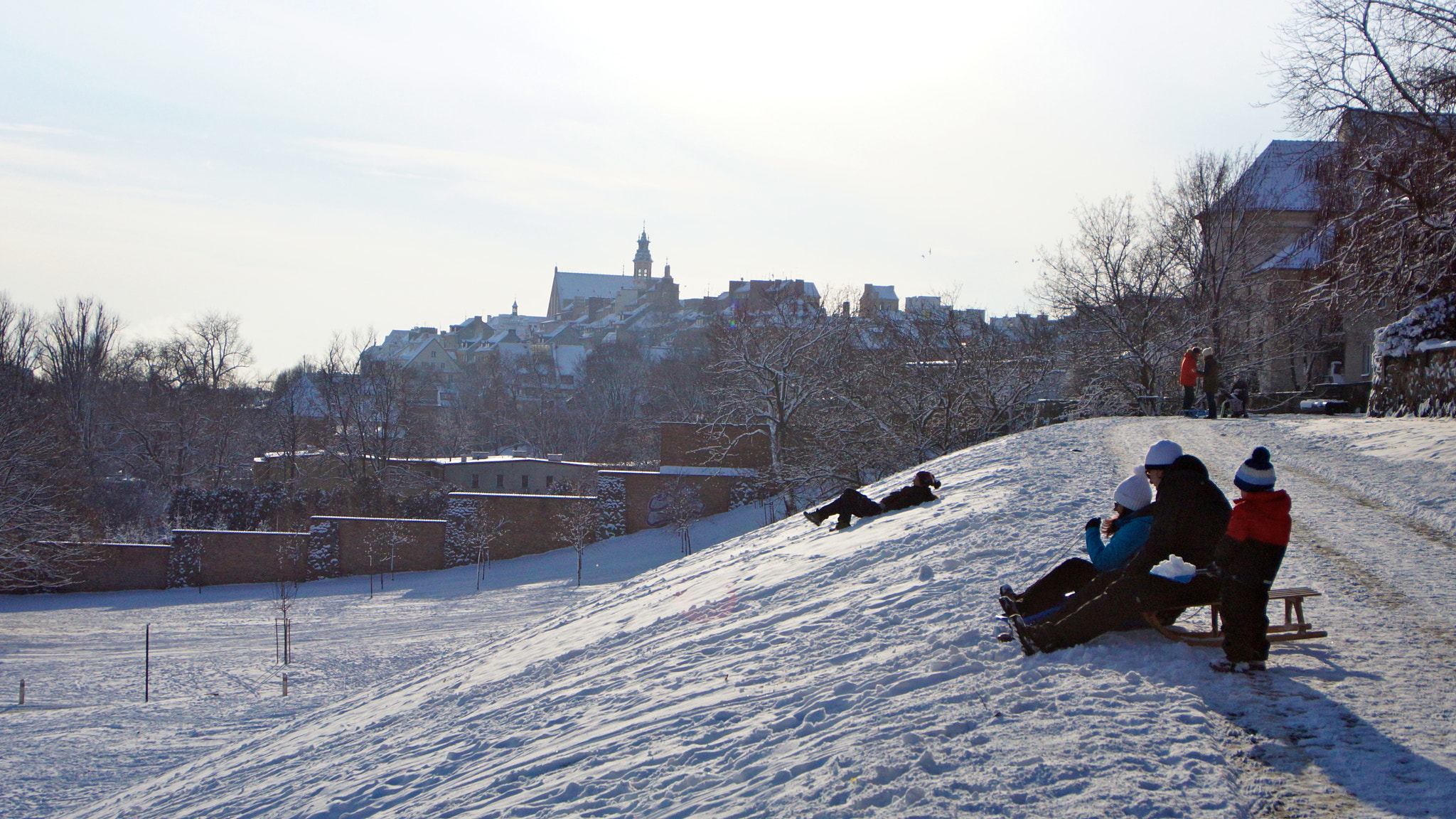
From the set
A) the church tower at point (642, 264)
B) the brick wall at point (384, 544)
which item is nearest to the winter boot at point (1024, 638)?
the brick wall at point (384, 544)

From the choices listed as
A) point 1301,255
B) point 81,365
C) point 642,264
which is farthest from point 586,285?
point 1301,255

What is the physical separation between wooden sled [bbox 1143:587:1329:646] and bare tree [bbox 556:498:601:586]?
39.1m

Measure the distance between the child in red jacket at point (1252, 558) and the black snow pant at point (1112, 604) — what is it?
0.31m

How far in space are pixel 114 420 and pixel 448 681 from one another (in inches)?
2711

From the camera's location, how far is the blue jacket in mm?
6203

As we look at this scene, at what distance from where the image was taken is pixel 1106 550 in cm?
628

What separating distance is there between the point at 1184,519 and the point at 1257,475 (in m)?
0.52

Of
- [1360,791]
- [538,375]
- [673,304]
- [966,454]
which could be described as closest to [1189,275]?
[966,454]

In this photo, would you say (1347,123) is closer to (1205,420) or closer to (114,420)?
(1205,420)

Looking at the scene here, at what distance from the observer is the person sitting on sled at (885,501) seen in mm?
13398

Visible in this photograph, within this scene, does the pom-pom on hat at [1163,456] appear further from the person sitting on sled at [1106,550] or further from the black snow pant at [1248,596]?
the black snow pant at [1248,596]

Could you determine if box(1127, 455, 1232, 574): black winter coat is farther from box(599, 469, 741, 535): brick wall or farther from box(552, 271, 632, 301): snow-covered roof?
box(552, 271, 632, 301): snow-covered roof

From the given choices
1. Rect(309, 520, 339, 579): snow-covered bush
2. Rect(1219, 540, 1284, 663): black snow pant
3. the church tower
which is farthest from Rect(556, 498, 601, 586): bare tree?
the church tower

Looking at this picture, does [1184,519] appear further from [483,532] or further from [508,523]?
[508,523]
